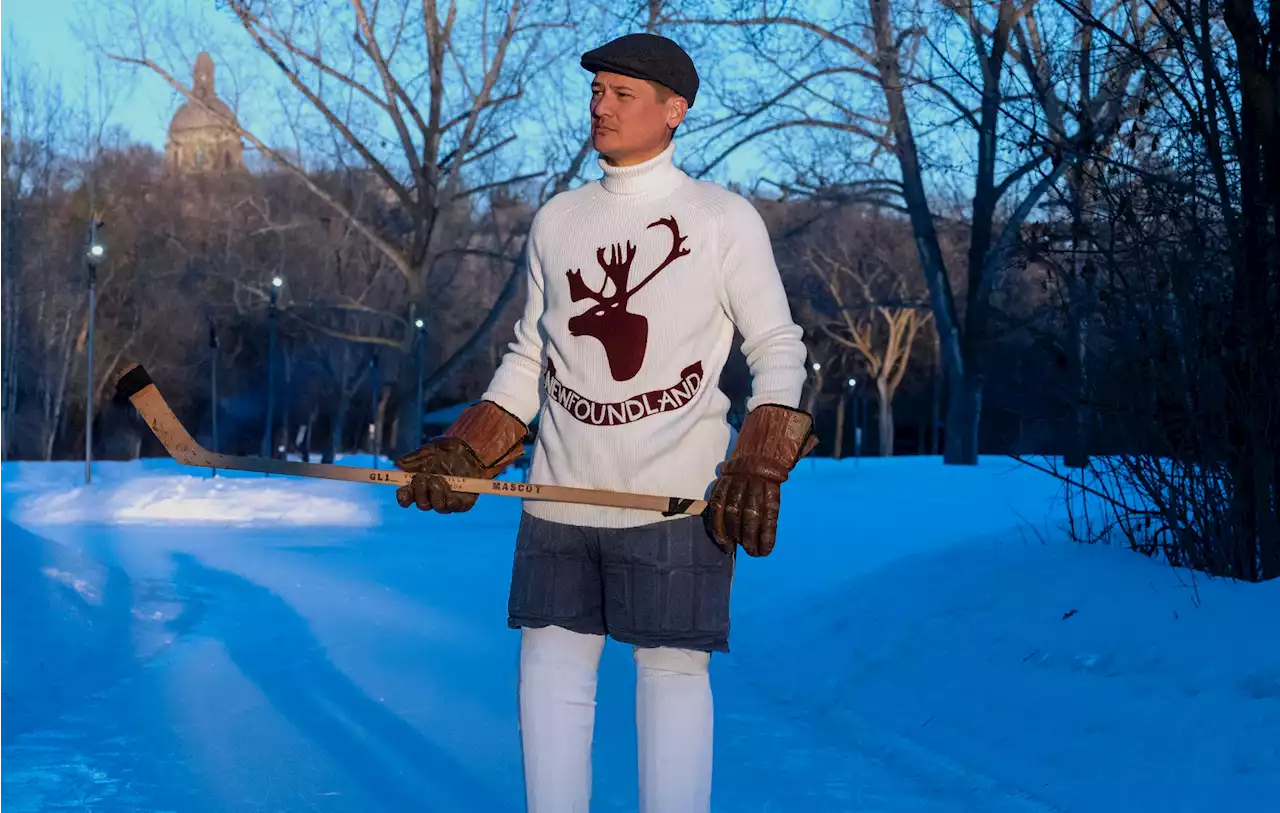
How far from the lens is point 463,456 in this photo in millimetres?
3479

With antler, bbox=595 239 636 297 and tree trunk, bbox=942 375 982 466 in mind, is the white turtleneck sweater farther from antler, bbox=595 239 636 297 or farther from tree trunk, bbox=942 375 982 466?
tree trunk, bbox=942 375 982 466

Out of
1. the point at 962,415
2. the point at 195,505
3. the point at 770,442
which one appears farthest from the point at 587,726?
the point at 962,415

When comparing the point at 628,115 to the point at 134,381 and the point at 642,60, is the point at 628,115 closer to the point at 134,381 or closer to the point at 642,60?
the point at 642,60

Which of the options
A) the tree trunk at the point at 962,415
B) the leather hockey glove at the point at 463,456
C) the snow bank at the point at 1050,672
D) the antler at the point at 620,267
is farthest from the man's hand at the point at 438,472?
the tree trunk at the point at 962,415

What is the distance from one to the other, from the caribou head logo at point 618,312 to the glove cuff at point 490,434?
1.06 feet

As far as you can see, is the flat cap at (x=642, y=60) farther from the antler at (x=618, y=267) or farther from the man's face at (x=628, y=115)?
the antler at (x=618, y=267)

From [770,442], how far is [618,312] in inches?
17.8

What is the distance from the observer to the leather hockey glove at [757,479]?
3088 millimetres

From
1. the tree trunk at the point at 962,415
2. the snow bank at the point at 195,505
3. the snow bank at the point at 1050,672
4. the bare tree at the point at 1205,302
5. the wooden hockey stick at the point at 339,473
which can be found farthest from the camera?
the tree trunk at the point at 962,415

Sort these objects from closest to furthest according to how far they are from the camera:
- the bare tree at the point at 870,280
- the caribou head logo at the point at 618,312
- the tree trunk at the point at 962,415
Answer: the caribou head logo at the point at 618,312
the tree trunk at the point at 962,415
the bare tree at the point at 870,280

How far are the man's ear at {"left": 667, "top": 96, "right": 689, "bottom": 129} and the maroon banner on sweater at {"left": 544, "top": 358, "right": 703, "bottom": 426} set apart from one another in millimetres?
544

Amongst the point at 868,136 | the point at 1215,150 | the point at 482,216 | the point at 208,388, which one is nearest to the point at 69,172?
the point at 208,388

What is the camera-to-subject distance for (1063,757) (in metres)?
4.89

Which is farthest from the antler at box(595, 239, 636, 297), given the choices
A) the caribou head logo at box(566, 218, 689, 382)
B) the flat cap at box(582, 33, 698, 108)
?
the flat cap at box(582, 33, 698, 108)
